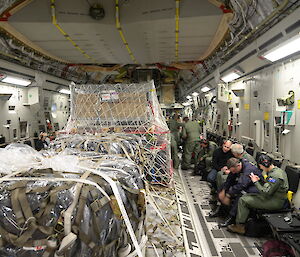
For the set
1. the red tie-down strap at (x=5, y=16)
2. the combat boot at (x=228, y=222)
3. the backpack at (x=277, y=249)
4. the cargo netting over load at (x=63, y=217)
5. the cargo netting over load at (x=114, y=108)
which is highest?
the red tie-down strap at (x=5, y=16)

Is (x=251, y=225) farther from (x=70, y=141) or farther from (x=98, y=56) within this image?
(x=98, y=56)

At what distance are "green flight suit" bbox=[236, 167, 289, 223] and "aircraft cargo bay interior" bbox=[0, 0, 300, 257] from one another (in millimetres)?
18

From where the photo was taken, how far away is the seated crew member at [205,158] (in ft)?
20.2

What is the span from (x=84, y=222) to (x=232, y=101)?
5920 millimetres

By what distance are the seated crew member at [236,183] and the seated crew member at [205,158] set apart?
84.0 inches

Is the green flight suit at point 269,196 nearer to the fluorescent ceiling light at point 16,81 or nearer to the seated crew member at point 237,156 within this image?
the seated crew member at point 237,156

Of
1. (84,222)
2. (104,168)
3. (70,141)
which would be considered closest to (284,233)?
(104,168)

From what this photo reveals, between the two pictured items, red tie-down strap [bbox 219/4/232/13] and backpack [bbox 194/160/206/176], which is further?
backpack [bbox 194/160/206/176]

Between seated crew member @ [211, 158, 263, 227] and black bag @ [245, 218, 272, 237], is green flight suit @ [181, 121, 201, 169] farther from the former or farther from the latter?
black bag @ [245, 218, 272, 237]

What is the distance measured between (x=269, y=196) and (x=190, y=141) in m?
4.05

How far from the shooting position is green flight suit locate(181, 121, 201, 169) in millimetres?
7285

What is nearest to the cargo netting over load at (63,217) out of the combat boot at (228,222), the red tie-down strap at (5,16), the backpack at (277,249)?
the backpack at (277,249)

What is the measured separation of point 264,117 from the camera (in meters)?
4.53

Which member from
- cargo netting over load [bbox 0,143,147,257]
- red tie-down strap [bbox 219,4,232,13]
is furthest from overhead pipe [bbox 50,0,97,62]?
cargo netting over load [bbox 0,143,147,257]
